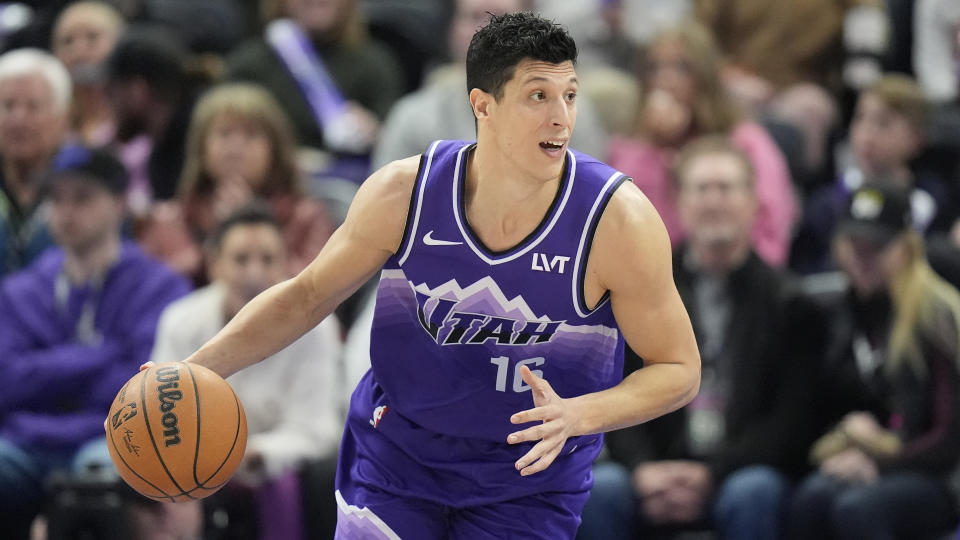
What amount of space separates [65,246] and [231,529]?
1.71 meters

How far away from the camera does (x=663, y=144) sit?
766cm

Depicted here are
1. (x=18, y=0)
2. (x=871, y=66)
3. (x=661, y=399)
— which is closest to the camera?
(x=661, y=399)

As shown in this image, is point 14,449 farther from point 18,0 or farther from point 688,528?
point 18,0

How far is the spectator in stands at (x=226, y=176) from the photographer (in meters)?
7.53

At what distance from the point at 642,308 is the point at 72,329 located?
364 centimetres

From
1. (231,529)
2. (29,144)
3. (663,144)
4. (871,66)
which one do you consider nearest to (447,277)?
(231,529)

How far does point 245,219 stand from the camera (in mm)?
6652

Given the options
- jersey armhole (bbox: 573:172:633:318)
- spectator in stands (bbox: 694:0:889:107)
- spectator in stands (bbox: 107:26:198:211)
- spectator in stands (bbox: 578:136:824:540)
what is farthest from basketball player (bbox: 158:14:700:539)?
spectator in stands (bbox: 694:0:889:107)

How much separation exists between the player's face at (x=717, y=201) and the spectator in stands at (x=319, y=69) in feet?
7.84

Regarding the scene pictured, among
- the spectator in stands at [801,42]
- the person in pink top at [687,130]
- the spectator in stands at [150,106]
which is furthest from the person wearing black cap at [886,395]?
the spectator in stands at [150,106]

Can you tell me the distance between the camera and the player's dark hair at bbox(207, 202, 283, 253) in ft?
21.8

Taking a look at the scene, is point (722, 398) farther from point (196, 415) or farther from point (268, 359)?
point (196, 415)

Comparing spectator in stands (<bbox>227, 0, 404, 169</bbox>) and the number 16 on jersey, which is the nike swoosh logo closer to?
the number 16 on jersey

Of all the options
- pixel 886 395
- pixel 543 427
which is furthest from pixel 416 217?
pixel 886 395
